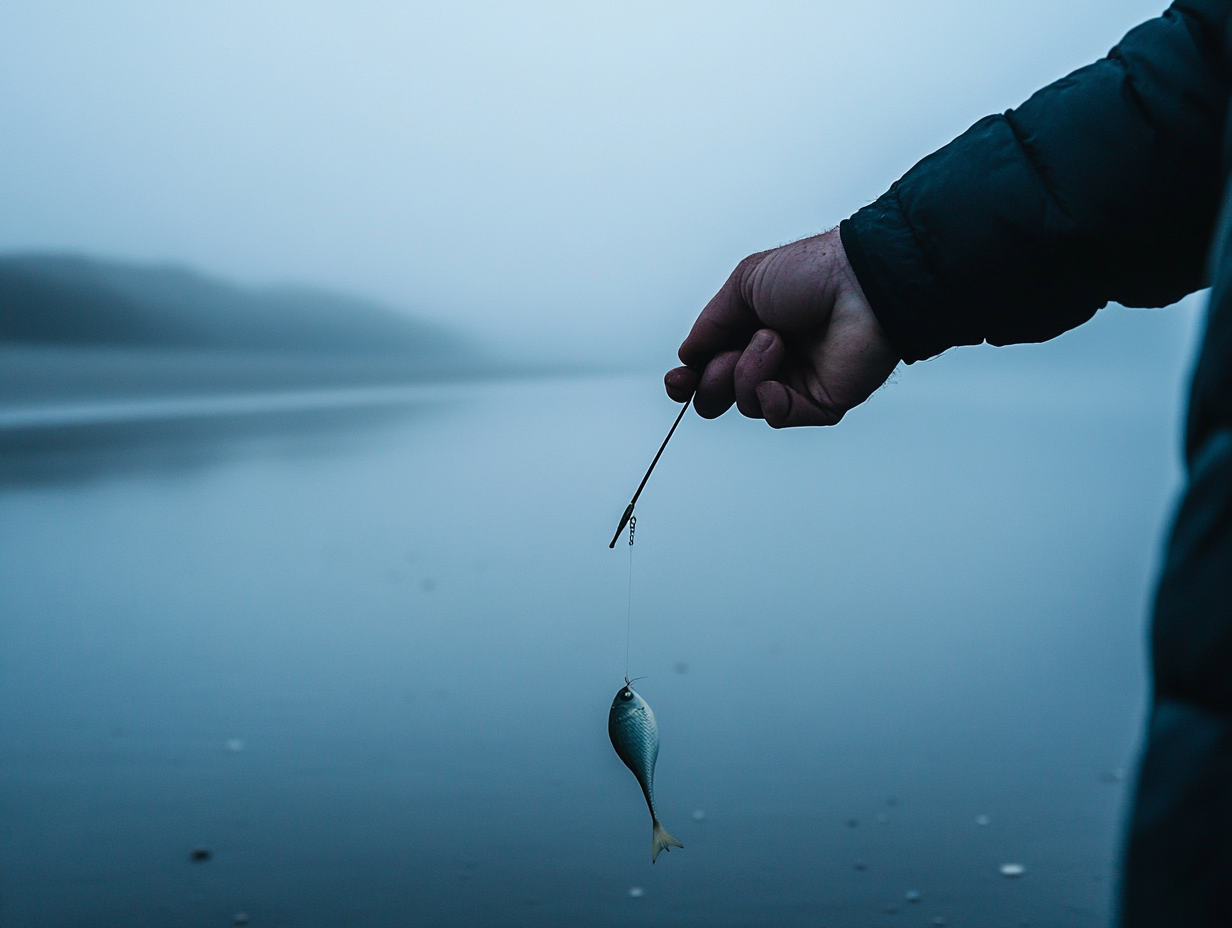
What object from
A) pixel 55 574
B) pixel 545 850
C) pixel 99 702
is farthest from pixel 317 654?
pixel 55 574

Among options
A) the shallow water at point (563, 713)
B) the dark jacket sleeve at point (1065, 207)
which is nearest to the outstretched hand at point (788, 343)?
the dark jacket sleeve at point (1065, 207)

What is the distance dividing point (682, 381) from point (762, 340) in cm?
33

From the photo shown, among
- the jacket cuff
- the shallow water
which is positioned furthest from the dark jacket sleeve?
the shallow water

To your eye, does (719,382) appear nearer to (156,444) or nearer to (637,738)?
(637,738)

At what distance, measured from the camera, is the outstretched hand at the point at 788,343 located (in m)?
2.46

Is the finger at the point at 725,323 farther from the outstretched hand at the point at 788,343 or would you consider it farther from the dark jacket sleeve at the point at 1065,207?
the dark jacket sleeve at the point at 1065,207

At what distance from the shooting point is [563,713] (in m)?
5.12

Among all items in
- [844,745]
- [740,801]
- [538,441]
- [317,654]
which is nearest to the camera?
[740,801]

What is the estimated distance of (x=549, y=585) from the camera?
803 centimetres

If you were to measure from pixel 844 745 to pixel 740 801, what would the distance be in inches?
34.1

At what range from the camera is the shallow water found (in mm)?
3518

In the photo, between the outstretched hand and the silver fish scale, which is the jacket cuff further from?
the silver fish scale

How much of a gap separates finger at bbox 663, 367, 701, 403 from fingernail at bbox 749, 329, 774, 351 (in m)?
0.28

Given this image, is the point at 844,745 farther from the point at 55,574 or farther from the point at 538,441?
the point at 538,441
